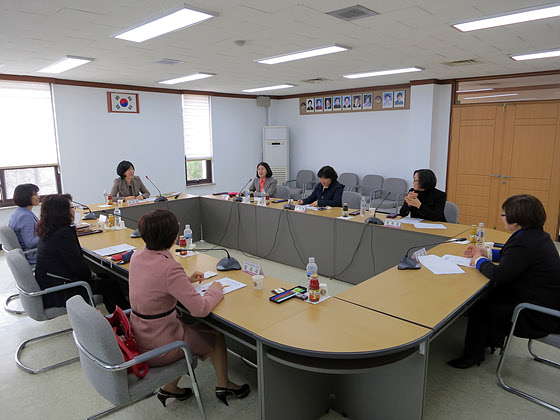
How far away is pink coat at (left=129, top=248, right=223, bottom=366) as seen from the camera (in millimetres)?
1915

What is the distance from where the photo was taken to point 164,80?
6188 millimetres

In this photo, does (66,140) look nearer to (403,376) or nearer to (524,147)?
(403,376)

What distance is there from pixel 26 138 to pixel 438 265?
606 cm

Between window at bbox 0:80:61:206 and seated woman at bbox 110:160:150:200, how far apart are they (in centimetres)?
150

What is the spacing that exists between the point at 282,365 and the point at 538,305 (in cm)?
152

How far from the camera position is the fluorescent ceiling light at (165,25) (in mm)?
2859

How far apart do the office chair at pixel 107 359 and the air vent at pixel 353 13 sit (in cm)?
251

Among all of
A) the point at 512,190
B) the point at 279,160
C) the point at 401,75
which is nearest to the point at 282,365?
the point at 401,75

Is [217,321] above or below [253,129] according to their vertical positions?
below

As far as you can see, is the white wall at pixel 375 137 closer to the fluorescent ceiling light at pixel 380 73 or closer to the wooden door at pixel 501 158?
the wooden door at pixel 501 158

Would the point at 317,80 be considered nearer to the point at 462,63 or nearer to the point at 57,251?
the point at 462,63

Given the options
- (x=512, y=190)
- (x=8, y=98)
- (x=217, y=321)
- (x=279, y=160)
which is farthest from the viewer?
(x=279, y=160)

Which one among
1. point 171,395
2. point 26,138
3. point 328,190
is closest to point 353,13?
point 328,190

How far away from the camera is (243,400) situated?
7.61 feet
